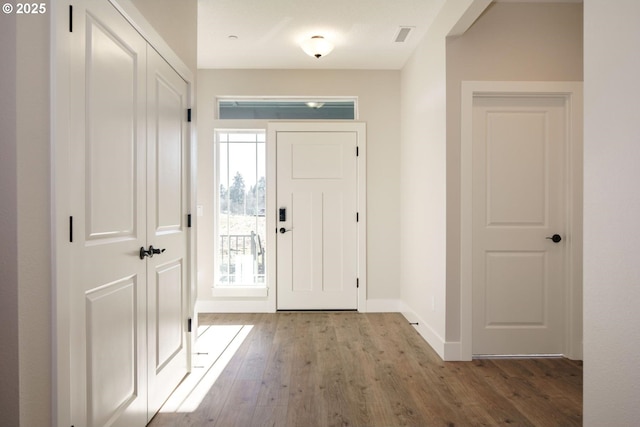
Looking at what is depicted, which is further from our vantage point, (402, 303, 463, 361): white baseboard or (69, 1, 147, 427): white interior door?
(402, 303, 463, 361): white baseboard

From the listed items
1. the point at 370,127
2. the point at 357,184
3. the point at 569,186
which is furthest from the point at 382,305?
the point at 569,186

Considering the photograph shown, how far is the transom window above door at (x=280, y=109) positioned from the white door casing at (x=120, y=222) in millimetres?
1800

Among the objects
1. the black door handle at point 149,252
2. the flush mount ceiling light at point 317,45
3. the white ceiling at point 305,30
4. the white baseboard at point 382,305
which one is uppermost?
the white ceiling at point 305,30

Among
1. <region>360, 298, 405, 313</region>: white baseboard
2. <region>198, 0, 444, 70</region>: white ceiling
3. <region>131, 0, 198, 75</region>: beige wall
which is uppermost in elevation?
<region>198, 0, 444, 70</region>: white ceiling

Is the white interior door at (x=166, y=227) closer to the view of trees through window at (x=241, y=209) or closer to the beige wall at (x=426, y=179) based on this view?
the view of trees through window at (x=241, y=209)

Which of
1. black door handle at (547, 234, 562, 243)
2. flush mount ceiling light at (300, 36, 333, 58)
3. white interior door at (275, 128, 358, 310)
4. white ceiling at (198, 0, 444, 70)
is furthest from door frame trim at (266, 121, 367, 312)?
black door handle at (547, 234, 562, 243)

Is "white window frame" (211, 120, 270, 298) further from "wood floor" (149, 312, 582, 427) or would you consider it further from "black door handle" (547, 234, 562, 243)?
"black door handle" (547, 234, 562, 243)

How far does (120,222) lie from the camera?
5.53ft

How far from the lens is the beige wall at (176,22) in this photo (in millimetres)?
1991

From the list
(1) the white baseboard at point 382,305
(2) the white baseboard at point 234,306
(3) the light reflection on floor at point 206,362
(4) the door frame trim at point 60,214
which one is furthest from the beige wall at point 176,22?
(1) the white baseboard at point 382,305

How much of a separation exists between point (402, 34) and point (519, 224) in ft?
6.50

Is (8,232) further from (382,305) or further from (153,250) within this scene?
(382,305)

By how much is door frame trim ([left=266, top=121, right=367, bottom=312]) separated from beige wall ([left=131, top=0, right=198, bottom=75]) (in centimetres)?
152

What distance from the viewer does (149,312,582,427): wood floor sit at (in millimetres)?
2016
